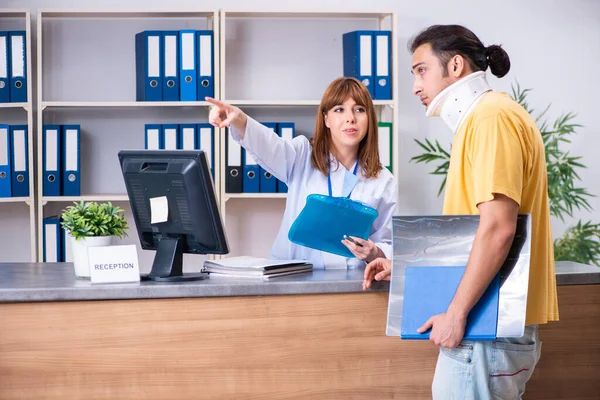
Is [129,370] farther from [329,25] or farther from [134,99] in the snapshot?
[329,25]

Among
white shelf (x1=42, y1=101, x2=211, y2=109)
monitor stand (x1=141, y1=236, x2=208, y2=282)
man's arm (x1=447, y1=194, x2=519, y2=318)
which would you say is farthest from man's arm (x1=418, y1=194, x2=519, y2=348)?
white shelf (x1=42, y1=101, x2=211, y2=109)

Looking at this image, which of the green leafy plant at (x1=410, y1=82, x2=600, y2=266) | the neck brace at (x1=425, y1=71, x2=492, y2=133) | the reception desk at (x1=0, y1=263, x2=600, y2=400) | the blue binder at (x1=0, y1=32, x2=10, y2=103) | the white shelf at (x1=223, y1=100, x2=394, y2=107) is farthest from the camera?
the green leafy plant at (x1=410, y1=82, x2=600, y2=266)

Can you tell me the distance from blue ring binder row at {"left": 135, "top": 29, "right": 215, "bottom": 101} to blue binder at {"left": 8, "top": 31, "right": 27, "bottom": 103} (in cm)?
58

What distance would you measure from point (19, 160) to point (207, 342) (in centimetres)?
213

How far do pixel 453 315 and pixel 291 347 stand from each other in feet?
2.13

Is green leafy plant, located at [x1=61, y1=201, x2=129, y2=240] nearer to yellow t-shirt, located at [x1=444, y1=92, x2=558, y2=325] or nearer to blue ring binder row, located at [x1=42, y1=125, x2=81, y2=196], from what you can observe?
yellow t-shirt, located at [x1=444, y1=92, x2=558, y2=325]

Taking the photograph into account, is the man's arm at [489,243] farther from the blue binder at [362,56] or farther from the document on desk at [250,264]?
the blue binder at [362,56]

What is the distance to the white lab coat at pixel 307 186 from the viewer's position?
260cm

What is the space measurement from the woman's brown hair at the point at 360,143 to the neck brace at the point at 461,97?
99 cm

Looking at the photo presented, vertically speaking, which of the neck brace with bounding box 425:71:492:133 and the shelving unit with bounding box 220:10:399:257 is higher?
the shelving unit with bounding box 220:10:399:257

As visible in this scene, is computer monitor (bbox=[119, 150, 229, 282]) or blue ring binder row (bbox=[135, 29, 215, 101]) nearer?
computer monitor (bbox=[119, 150, 229, 282])

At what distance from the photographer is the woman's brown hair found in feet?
8.81

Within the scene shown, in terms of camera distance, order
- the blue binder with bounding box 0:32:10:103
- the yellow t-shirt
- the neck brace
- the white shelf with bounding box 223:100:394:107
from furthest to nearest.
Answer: the white shelf with bounding box 223:100:394:107
the blue binder with bounding box 0:32:10:103
the neck brace
the yellow t-shirt

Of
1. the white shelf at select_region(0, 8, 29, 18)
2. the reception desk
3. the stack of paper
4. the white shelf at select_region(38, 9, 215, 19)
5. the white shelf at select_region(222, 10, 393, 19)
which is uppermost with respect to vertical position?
the white shelf at select_region(222, 10, 393, 19)
